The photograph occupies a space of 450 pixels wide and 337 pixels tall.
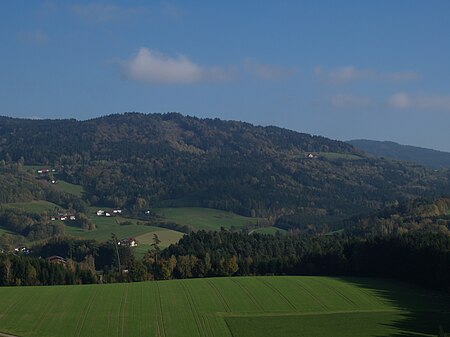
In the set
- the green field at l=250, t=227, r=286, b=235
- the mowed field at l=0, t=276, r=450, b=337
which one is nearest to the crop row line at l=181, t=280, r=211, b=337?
the mowed field at l=0, t=276, r=450, b=337

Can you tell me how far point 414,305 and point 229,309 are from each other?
1692 centimetres

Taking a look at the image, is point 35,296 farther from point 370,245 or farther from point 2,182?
point 2,182

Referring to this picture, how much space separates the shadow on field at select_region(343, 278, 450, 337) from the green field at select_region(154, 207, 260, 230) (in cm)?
8592

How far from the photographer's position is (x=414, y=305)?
Result: 67.4 m

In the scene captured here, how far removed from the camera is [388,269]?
285 ft

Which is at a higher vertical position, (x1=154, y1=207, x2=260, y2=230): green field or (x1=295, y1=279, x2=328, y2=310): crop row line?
(x1=154, y1=207, x2=260, y2=230): green field

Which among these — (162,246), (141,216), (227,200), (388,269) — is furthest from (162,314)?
(227,200)

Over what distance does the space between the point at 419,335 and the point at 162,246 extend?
258 feet

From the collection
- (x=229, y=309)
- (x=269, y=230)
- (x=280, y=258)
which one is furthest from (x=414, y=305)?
(x=269, y=230)

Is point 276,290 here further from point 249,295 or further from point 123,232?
point 123,232

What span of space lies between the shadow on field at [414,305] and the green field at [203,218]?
3383 inches

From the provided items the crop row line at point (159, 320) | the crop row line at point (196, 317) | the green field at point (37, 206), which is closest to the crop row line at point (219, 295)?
the crop row line at point (196, 317)

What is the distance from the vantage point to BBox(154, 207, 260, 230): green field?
169875 mm

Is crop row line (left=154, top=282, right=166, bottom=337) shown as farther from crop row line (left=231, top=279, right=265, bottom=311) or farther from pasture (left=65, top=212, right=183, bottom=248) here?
pasture (left=65, top=212, right=183, bottom=248)
